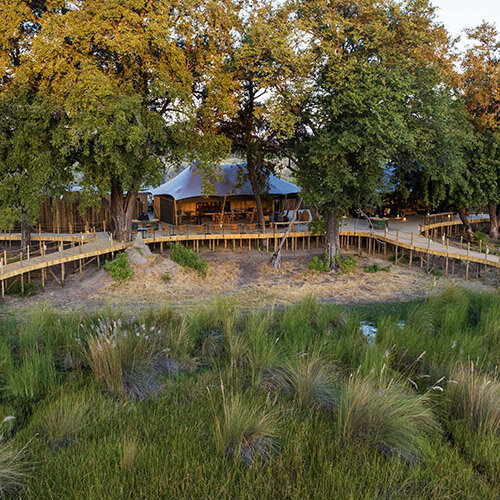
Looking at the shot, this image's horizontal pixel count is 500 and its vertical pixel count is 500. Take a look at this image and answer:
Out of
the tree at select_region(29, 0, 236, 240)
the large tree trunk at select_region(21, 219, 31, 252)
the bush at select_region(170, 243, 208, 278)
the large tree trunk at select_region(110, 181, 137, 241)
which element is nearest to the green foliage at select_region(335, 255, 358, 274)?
the bush at select_region(170, 243, 208, 278)

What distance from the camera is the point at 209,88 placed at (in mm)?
17844

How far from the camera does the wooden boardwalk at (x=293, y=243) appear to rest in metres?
16.8

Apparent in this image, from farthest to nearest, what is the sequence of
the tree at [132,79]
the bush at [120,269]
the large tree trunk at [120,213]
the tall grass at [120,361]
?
the large tree trunk at [120,213], the bush at [120,269], the tree at [132,79], the tall grass at [120,361]

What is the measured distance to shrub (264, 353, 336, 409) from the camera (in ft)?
16.4

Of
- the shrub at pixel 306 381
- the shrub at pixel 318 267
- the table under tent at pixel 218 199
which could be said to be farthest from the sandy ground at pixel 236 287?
the shrub at pixel 306 381

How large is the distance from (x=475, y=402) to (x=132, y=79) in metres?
17.2

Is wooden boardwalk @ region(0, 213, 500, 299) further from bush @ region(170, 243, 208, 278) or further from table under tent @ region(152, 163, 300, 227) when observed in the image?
bush @ region(170, 243, 208, 278)

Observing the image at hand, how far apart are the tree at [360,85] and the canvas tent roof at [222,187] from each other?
755cm

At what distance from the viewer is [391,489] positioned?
140 inches

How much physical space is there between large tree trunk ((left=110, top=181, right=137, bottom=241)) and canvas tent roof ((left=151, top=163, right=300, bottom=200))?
3491mm

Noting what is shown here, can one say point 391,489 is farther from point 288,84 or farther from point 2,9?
point 2,9

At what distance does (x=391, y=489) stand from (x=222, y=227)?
1979 centimetres

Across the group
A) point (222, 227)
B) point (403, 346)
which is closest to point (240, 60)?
point (222, 227)

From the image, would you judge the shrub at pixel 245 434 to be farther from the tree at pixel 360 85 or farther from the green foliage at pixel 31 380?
the tree at pixel 360 85
